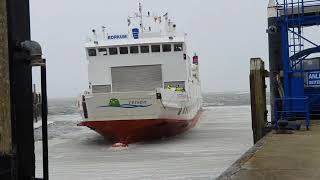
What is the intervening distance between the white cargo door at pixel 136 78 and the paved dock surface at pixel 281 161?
10.8m

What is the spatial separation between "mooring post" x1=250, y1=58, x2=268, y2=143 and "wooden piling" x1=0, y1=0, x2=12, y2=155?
10277 mm

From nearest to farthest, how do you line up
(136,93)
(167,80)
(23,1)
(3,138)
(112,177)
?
1. (3,138)
2. (23,1)
3. (112,177)
4. (136,93)
5. (167,80)

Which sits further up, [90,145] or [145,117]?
[145,117]

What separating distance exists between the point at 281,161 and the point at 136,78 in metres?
13.8

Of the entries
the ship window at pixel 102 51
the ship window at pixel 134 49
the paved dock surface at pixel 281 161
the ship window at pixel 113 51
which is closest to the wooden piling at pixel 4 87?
the paved dock surface at pixel 281 161

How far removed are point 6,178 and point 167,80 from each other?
1826cm

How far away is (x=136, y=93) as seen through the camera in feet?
54.7

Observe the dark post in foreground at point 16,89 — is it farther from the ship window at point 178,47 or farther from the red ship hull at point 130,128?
the ship window at point 178,47

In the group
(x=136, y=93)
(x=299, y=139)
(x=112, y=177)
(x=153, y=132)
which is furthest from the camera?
(x=153, y=132)

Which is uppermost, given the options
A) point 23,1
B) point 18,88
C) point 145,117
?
point 23,1

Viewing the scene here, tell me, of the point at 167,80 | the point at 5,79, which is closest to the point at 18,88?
the point at 5,79

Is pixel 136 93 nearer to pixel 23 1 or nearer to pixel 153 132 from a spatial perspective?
pixel 153 132

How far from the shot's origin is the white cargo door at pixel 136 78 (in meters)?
20.2

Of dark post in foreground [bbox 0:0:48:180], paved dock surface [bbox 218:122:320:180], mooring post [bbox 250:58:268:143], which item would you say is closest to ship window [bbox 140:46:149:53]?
mooring post [bbox 250:58:268:143]
